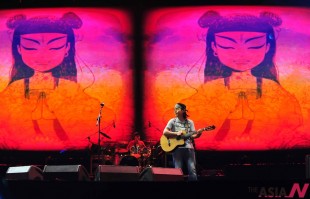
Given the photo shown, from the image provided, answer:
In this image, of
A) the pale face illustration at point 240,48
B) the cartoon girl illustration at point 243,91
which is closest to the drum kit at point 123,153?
the cartoon girl illustration at point 243,91

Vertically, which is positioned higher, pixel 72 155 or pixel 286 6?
pixel 286 6

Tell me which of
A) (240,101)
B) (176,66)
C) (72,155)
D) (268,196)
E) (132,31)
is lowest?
(268,196)

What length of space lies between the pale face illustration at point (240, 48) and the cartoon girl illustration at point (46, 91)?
10.6ft

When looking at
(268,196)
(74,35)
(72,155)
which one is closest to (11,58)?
(74,35)

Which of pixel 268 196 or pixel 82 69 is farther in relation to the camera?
pixel 82 69

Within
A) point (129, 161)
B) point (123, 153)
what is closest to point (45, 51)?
point (123, 153)

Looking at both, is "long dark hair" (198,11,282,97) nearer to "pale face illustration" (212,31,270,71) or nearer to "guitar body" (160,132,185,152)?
"pale face illustration" (212,31,270,71)

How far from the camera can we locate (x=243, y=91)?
40.9 feet

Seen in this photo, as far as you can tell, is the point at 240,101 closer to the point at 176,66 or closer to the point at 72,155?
the point at 176,66

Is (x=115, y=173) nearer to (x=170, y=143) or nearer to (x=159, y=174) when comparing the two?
(x=159, y=174)

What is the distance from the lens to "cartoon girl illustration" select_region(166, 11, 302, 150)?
1230 cm

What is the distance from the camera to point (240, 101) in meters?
12.4

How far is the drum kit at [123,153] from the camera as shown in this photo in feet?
39.3

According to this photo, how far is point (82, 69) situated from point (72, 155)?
221 centimetres
